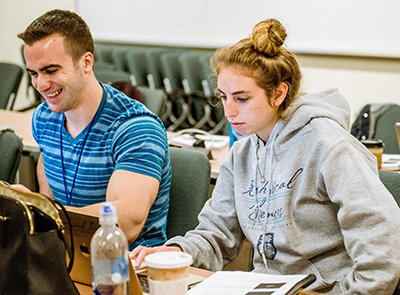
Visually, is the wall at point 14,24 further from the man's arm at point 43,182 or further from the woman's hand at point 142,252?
the woman's hand at point 142,252

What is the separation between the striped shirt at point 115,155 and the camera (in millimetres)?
1890

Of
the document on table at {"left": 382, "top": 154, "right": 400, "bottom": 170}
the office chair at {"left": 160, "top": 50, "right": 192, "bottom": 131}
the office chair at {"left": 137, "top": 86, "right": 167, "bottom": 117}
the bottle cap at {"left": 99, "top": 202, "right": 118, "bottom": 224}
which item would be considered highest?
the bottle cap at {"left": 99, "top": 202, "right": 118, "bottom": 224}

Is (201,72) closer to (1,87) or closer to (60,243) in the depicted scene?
(1,87)

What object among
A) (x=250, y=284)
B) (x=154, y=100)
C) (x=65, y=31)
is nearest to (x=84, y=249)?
(x=250, y=284)

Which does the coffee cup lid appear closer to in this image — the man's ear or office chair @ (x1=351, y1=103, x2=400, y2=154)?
the man's ear

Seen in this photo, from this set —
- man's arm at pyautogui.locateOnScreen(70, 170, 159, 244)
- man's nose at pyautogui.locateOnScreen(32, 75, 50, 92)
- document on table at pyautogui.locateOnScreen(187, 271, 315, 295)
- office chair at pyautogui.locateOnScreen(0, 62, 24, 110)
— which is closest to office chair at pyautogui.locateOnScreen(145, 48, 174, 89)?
office chair at pyautogui.locateOnScreen(0, 62, 24, 110)

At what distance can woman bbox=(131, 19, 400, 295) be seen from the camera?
150 centimetres

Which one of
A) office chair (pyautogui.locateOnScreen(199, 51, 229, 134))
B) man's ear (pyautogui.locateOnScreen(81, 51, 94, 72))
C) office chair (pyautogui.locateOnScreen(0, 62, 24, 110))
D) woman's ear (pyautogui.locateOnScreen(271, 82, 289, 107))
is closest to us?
woman's ear (pyautogui.locateOnScreen(271, 82, 289, 107))

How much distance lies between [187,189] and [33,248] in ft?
3.09

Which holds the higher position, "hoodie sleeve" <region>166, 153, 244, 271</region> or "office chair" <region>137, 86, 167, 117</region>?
"hoodie sleeve" <region>166, 153, 244, 271</region>

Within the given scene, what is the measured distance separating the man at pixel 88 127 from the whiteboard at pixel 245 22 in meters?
3.45

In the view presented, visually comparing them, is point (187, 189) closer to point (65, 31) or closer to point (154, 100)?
point (65, 31)

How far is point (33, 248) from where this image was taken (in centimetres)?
119

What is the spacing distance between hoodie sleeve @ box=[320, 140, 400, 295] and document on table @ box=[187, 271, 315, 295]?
14 cm
